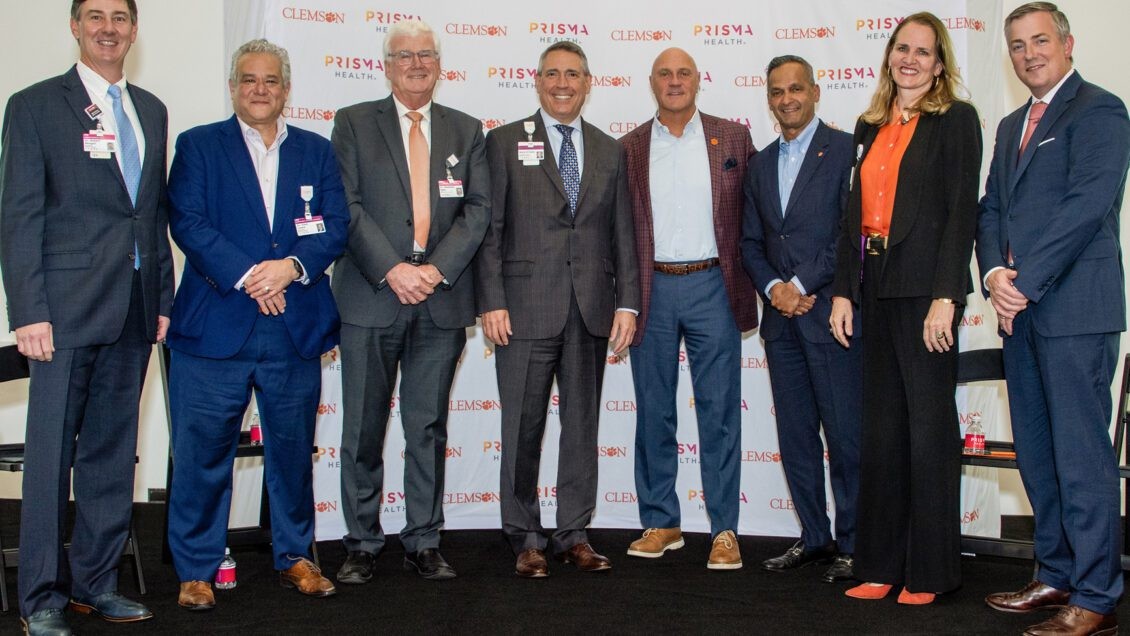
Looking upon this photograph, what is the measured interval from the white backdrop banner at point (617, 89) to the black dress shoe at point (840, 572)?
92 cm

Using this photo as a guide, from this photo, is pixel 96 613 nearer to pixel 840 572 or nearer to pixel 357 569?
pixel 357 569

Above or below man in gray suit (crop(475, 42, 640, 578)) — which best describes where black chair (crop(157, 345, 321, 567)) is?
below

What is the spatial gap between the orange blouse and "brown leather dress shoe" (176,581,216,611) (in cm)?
264

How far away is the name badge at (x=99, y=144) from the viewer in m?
3.16

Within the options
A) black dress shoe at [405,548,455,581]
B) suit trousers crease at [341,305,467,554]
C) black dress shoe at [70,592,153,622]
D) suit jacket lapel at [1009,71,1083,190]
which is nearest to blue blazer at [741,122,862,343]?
suit jacket lapel at [1009,71,1083,190]

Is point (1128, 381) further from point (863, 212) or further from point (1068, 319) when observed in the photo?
point (863, 212)

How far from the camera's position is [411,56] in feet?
12.6

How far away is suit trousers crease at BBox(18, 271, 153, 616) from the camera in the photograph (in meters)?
3.10

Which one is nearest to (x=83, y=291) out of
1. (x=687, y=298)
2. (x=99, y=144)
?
(x=99, y=144)

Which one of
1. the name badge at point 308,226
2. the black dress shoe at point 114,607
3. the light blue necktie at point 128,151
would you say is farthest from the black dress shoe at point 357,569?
the light blue necktie at point 128,151

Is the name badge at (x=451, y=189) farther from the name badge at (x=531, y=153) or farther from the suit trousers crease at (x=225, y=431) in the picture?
the suit trousers crease at (x=225, y=431)

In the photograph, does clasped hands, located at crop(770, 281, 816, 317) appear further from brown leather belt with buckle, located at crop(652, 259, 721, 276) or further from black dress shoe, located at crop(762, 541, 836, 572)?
black dress shoe, located at crop(762, 541, 836, 572)

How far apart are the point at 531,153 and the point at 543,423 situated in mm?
1105

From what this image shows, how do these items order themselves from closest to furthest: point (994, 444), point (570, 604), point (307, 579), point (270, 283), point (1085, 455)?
point (1085, 455), point (270, 283), point (570, 604), point (307, 579), point (994, 444)
